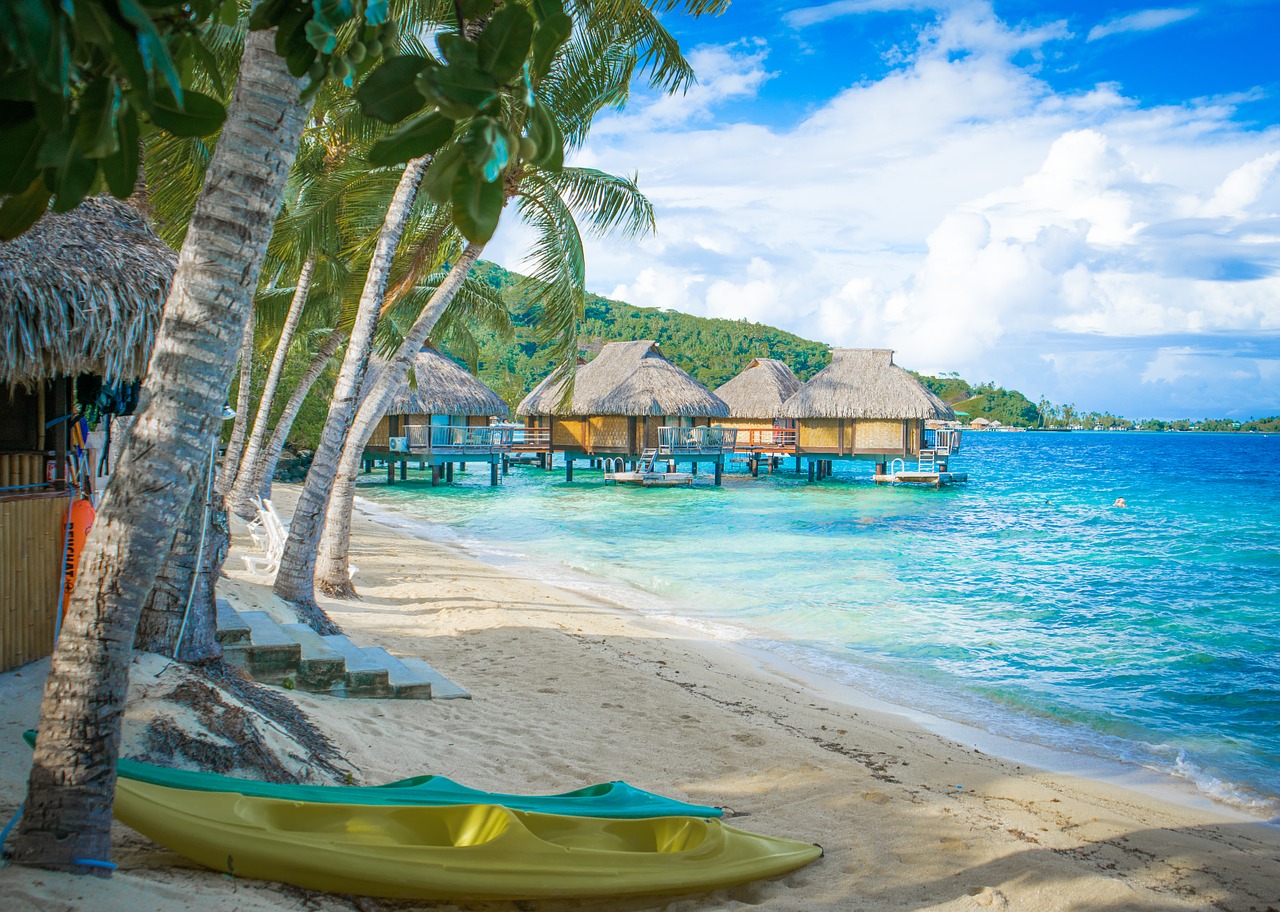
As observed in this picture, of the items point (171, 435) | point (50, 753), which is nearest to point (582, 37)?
point (171, 435)

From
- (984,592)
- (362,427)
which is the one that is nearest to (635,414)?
(984,592)

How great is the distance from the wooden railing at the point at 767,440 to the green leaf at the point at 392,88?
35.3 metres

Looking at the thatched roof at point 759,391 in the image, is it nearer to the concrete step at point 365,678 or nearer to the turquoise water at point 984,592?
the turquoise water at point 984,592

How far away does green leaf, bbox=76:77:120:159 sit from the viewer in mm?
1359

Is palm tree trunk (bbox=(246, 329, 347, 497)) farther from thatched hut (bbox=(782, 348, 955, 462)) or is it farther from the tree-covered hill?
the tree-covered hill

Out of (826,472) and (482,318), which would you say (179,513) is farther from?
(826,472)

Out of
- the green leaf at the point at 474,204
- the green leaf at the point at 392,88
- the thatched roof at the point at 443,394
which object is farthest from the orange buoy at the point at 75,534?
the thatched roof at the point at 443,394

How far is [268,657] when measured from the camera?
16.6 feet

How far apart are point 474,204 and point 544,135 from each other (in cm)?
21

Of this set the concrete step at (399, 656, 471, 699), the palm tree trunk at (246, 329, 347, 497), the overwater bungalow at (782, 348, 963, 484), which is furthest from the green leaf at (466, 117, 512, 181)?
Result: the overwater bungalow at (782, 348, 963, 484)

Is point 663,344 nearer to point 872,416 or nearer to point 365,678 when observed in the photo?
point 872,416

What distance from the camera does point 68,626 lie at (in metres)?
2.27

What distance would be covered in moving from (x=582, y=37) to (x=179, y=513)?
23.7 ft

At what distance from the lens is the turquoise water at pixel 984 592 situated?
7449 millimetres
